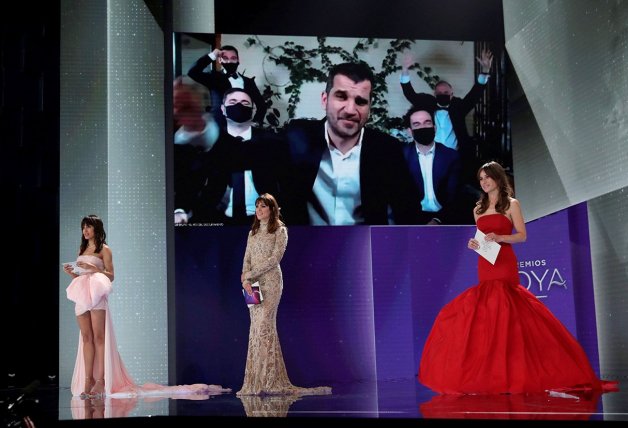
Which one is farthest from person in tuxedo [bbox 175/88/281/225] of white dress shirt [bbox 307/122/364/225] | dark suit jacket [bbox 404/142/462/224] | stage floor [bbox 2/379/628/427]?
stage floor [bbox 2/379/628/427]

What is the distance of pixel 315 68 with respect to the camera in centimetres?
890

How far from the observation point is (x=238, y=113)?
8.72 m

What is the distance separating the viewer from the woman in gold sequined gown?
6938 millimetres

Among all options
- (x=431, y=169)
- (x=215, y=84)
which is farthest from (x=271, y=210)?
(x=431, y=169)

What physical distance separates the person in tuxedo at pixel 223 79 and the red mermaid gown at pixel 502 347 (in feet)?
11.6

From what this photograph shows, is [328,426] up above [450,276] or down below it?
below


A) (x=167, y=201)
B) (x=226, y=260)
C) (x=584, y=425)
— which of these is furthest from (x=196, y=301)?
(x=584, y=425)

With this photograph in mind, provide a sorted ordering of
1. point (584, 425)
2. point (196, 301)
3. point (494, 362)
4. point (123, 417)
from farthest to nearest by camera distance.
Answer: point (196, 301)
point (494, 362)
point (123, 417)
point (584, 425)

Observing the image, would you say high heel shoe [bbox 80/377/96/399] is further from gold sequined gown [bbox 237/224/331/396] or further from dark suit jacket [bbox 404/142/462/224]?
dark suit jacket [bbox 404/142/462/224]

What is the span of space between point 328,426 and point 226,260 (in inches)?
180

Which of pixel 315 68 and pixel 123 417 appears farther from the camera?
pixel 315 68

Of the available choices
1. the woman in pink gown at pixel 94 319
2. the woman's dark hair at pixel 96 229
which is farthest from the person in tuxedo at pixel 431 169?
the woman's dark hair at pixel 96 229
